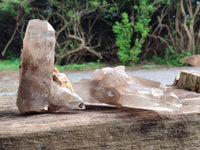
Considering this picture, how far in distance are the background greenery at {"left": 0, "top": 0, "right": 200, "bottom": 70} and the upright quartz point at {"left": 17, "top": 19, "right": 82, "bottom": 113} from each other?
10.2 feet

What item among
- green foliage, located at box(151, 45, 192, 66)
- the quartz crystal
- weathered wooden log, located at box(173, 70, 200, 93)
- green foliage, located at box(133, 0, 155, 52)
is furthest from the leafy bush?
the quartz crystal

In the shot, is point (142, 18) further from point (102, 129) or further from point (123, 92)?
point (102, 129)

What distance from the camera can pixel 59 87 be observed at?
625 mm

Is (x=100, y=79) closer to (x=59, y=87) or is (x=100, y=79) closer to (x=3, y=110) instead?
(x=59, y=87)

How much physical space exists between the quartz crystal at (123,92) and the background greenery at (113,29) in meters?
2.97

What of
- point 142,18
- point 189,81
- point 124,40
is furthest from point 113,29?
point 189,81

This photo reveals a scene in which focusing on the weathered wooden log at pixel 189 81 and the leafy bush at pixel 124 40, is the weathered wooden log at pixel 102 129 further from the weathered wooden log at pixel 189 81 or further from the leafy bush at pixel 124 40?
the leafy bush at pixel 124 40


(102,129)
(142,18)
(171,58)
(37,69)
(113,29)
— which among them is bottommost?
(171,58)

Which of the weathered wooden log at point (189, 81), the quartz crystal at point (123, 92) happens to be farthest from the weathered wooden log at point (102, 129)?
the weathered wooden log at point (189, 81)

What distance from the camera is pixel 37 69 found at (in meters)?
0.59

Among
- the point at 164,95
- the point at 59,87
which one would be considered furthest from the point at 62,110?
the point at 164,95

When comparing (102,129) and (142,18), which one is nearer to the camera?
(102,129)

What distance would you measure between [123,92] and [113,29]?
3.26 metres

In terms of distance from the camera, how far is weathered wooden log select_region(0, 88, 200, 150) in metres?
0.48
